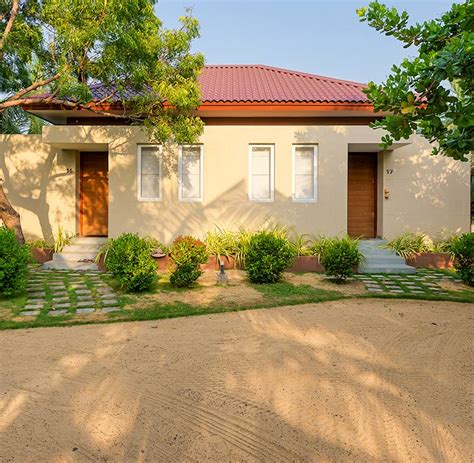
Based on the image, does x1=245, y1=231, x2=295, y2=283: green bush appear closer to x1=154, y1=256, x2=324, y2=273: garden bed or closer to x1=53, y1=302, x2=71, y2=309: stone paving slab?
x1=154, y1=256, x2=324, y2=273: garden bed

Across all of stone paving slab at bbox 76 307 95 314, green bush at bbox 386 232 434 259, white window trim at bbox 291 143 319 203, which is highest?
white window trim at bbox 291 143 319 203

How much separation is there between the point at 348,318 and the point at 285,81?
29.3 ft

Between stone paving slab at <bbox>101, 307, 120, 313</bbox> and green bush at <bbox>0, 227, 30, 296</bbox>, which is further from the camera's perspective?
green bush at <bbox>0, 227, 30, 296</bbox>

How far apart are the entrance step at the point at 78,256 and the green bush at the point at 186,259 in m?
3.06

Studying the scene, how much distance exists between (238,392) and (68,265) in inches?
280

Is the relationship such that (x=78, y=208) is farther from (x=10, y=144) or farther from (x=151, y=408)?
(x=151, y=408)

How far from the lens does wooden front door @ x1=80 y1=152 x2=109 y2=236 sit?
10750mm

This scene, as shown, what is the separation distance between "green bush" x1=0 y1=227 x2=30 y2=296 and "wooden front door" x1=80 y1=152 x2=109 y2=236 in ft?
15.9

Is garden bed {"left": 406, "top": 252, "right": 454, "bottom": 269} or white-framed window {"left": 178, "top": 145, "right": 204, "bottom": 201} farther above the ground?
white-framed window {"left": 178, "top": 145, "right": 204, "bottom": 201}

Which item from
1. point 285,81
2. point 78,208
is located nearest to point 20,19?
point 78,208

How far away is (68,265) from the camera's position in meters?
8.74

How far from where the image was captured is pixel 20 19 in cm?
702

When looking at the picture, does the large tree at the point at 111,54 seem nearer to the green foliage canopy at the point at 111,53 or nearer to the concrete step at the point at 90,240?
the green foliage canopy at the point at 111,53

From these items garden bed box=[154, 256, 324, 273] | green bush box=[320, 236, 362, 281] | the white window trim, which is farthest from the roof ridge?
green bush box=[320, 236, 362, 281]
